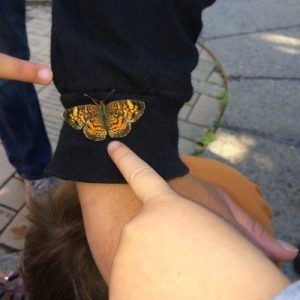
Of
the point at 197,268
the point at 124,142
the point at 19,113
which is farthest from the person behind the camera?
the point at 19,113

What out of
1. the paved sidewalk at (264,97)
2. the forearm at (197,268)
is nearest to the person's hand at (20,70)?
the forearm at (197,268)

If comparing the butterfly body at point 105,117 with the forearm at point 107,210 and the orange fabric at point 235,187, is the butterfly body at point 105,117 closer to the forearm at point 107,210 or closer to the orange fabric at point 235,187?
the forearm at point 107,210

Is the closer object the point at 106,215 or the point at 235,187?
the point at 106,215

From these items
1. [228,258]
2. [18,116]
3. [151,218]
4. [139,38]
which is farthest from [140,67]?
[18,116]

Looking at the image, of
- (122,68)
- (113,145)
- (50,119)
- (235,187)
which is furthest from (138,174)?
(50,119)

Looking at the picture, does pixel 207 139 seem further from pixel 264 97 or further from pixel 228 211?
pixel 228 211

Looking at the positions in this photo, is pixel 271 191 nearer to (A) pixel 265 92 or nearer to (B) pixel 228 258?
(A) pixel 265 92
